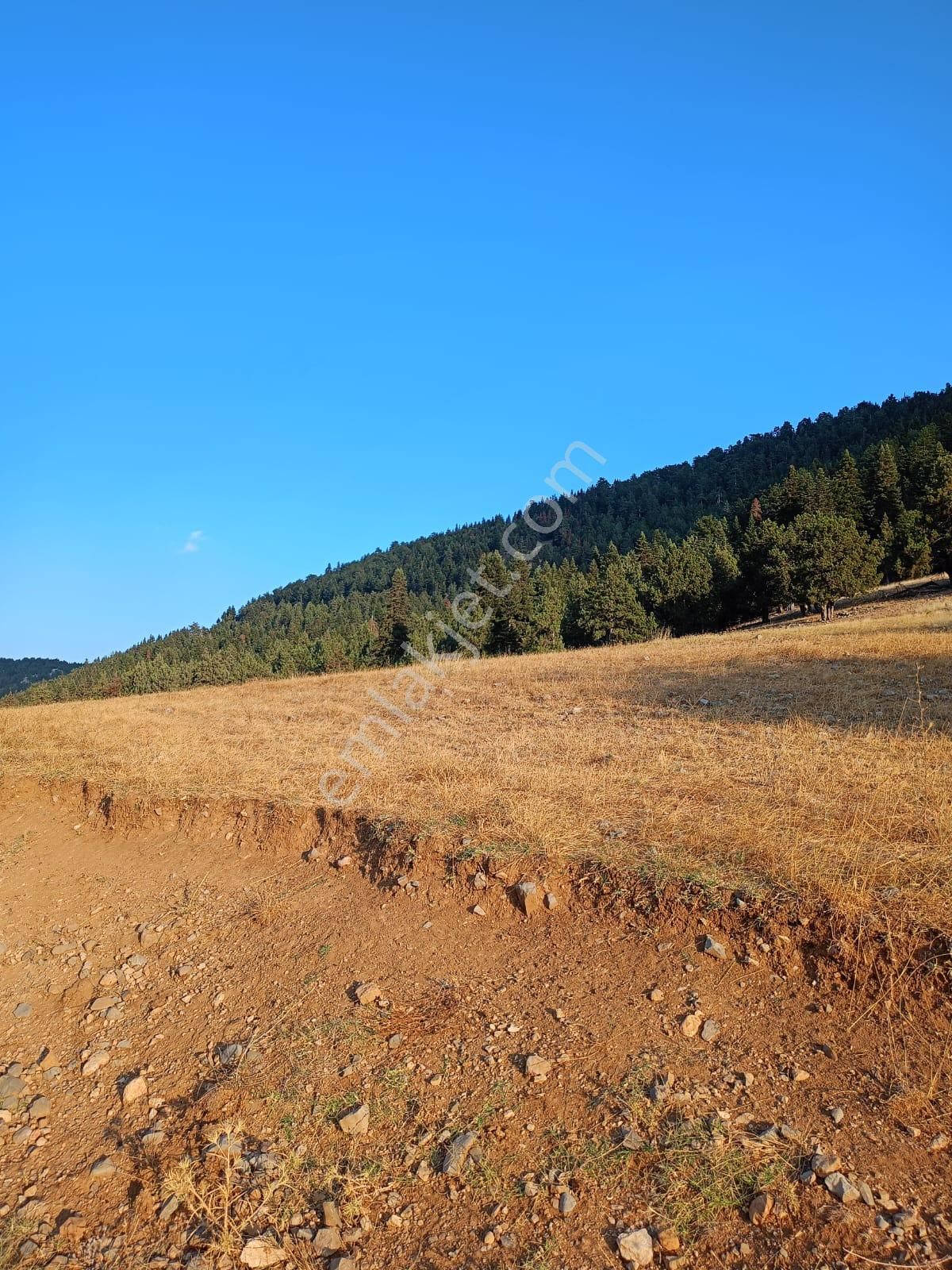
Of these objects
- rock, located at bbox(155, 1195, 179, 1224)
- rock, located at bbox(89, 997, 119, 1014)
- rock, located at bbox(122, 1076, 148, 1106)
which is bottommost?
rock, located at bbox(155, 1195, 179, 1224)

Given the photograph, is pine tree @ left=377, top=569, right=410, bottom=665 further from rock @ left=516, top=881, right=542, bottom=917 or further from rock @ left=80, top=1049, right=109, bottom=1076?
rock @ left=80, top=1049, right=109, bottom=1076

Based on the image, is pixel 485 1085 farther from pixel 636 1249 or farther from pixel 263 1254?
pixel 263 1254

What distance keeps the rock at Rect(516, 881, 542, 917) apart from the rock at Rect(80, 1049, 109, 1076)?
3.28m

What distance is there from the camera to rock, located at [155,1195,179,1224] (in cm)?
335

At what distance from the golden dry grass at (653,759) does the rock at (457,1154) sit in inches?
101

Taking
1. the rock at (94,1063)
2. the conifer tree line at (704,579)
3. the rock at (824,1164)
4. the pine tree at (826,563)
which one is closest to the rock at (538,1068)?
the rock at (824,1164)

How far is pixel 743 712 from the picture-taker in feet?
40.9

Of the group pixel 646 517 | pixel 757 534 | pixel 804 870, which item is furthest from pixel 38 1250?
pixel 646 517

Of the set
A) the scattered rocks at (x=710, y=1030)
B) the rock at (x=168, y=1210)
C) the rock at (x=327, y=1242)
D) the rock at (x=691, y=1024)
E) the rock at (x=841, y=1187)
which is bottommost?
the rock at (x=841, y=1187)

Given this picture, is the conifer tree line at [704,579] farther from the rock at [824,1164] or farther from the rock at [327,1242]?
the rock at [327,1242]

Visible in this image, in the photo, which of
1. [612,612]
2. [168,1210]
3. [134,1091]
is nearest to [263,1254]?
[168,1210]

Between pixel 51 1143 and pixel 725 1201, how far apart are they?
3.92 meters

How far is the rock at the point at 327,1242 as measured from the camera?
122 inches

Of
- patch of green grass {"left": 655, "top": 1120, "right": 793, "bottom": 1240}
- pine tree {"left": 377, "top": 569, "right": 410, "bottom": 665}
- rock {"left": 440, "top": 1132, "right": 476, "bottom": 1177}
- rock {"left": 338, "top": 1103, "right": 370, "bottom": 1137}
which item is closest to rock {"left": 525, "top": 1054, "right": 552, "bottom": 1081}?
rock {"left": 440, "top": 1132, "right": 476, "bottom": 1177}
